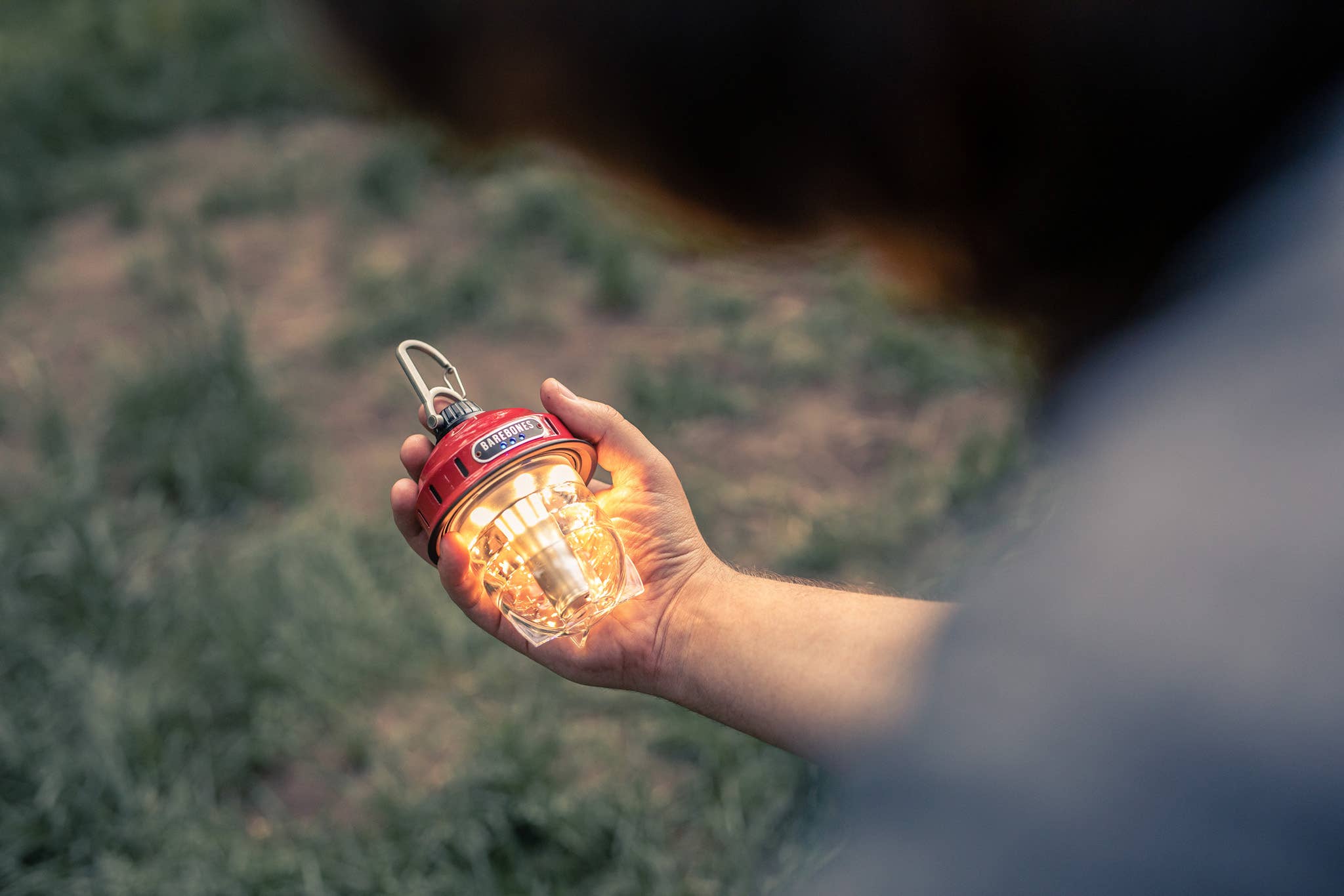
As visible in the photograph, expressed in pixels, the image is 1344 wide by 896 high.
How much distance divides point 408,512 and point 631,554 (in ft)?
1.21

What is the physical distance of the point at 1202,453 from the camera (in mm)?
431

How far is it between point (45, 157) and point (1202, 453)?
6125 millimetres

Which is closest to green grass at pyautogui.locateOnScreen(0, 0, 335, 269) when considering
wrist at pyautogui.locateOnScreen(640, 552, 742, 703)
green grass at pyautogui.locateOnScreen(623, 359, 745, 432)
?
green grass at pyautogui.locateOnScreen(623, 359, 745, 432)

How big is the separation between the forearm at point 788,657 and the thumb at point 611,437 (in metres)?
0.20

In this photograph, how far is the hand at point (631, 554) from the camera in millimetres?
1460

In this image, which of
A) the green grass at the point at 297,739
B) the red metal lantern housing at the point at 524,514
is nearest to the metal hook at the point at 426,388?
the red metal lantern housing at the point at 524,514

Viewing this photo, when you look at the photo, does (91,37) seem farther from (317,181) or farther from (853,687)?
(853,687)

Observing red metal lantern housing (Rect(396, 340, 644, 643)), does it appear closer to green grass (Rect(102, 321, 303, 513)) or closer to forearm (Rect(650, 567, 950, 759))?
forearm (Rect(650, 567, 950, 759))

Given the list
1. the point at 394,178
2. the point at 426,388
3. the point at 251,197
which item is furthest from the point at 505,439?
the point at 251,197

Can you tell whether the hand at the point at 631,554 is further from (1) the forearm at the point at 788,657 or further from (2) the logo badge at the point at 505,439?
(2) the logo badge at the point at 505,439

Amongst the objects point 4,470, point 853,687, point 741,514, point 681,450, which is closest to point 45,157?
point 4,470

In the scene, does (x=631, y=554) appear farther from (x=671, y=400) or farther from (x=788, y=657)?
(x=671, y=400)

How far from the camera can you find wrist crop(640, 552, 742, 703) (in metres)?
1.51

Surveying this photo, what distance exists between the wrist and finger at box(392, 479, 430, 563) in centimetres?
39
